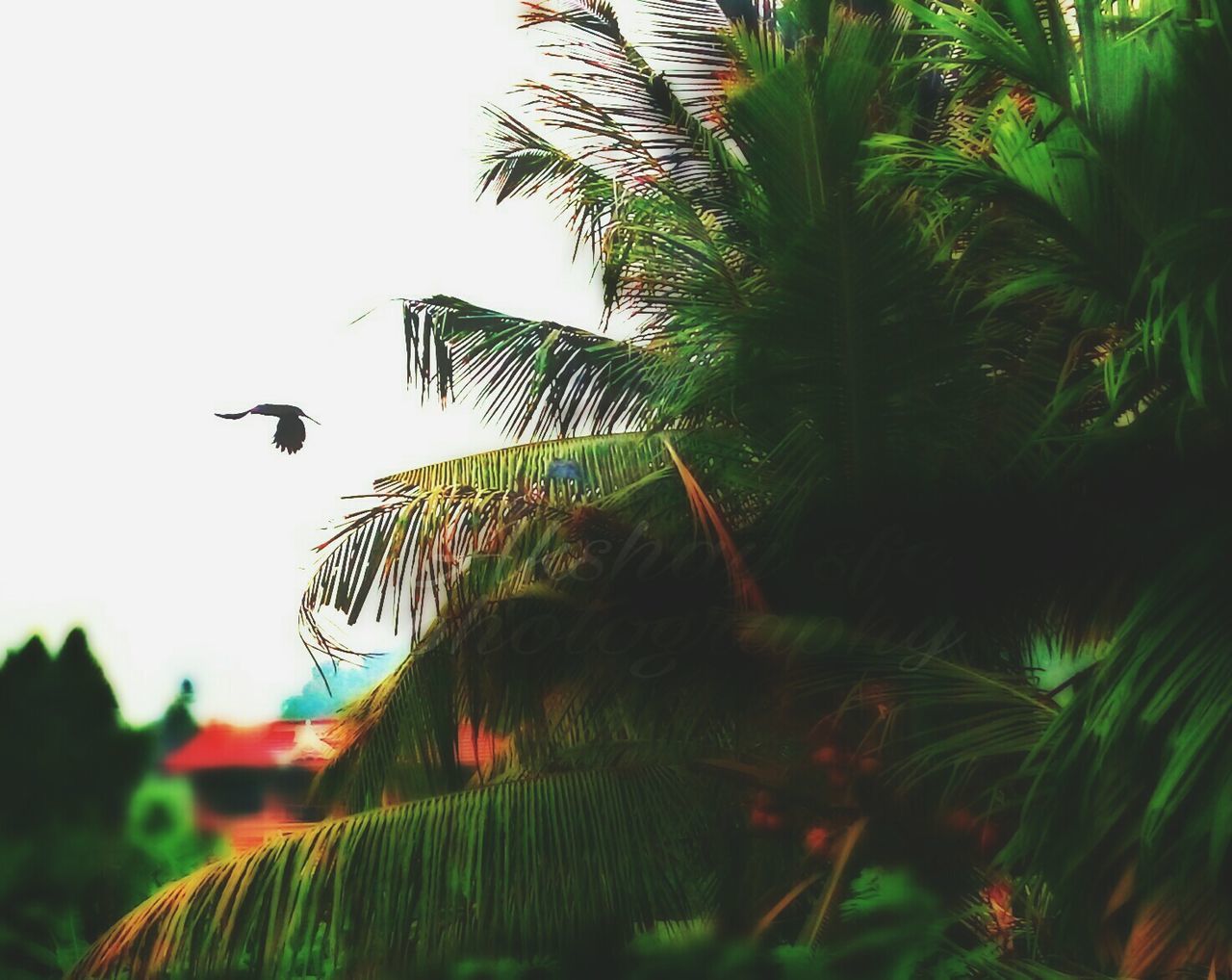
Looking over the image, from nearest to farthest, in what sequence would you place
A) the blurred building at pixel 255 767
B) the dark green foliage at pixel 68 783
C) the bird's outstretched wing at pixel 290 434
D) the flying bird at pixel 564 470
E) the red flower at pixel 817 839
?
the red flower at pixel 817 839, the dark green foliage at pixel 68 783, the blurred building at pixel 255 767, the flying bird at pixel 564 470, the bird's outstretched wing at pixel 290 434

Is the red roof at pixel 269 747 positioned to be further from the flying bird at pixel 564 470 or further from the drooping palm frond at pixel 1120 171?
the drooping palm frond at pixel 1120 171

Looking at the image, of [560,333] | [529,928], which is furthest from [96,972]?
[560,333]

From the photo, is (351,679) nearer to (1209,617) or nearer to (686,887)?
(686,887)

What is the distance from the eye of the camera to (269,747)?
4535 mm

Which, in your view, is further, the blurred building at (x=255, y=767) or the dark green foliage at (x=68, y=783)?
the blurred building at (x=255, y=767)

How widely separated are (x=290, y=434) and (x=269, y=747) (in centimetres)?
141

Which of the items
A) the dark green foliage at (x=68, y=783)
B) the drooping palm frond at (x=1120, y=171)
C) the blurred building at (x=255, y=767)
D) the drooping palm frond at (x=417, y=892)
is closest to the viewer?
the drooping palm frond at (x=1120, y=171)

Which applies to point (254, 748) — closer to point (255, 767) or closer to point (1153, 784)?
point (255, 767)

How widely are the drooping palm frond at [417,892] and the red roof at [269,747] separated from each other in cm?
101

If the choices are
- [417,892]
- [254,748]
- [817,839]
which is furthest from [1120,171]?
[254,748]

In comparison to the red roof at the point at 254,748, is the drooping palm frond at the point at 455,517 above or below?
above

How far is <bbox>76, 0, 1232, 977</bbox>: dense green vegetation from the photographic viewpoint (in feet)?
7.91

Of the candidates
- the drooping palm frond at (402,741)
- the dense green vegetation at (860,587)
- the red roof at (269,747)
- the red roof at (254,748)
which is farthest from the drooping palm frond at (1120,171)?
the red roof at (254,748)

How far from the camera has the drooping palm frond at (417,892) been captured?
2951mm
